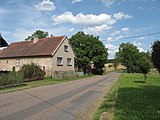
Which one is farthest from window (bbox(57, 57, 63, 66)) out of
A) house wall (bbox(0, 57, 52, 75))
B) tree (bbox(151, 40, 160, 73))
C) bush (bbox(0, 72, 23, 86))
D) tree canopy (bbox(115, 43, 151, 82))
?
tree canopy (bbox(115, 43, 151, 82))

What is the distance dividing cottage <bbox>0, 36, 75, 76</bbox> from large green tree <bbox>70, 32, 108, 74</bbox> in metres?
9.67

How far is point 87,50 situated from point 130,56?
1806 inches

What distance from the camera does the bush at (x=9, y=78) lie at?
20494 millimetres

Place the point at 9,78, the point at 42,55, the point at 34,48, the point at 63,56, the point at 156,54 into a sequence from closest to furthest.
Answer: the point at 9,78, the point at 156,54, the point at 42,55, the point at 34,48, the point at 63,56

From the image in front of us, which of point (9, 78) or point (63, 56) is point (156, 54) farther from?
point (9, 78)

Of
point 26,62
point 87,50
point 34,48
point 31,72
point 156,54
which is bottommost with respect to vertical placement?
point 31,72

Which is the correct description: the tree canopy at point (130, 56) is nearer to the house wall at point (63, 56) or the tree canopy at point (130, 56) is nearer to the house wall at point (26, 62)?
the house wall at point (63, 56)

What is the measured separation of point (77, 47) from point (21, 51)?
702 inches

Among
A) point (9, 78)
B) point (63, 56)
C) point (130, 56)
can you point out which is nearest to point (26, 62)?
point (63, 56)

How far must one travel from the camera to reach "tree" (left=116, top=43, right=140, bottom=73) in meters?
91.4

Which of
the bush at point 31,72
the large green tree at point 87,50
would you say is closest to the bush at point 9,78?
the bush at point 31,72

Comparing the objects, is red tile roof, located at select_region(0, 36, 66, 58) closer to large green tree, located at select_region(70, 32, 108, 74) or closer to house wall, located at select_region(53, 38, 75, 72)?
house wall, located at select_region(53, 38, 75, 72)

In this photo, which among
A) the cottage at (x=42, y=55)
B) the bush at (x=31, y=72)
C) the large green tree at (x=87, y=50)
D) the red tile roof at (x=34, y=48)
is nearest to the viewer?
the bush at (x=31, y=72)

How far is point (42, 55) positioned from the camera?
37.7 metres
